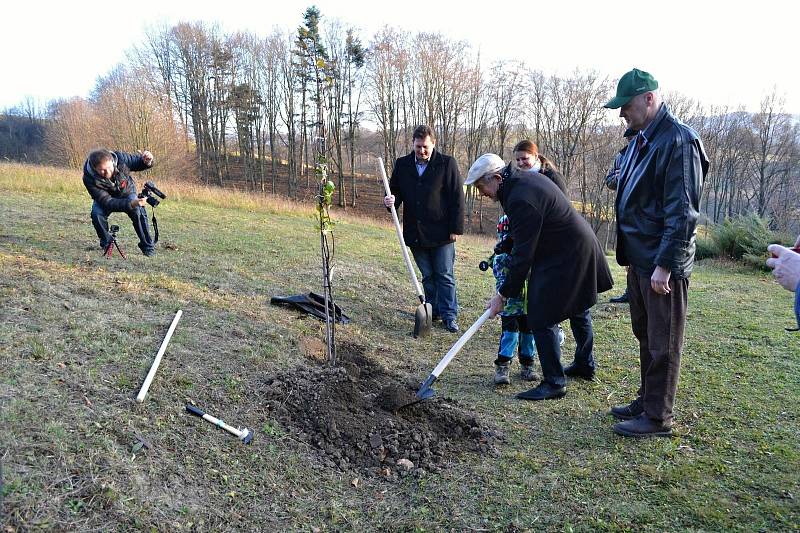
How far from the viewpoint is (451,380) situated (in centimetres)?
436

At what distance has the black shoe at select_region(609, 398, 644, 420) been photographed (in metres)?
3.51

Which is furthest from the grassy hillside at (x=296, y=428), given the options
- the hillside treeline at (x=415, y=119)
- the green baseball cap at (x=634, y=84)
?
the hillside treeline at (x=415, y=119)

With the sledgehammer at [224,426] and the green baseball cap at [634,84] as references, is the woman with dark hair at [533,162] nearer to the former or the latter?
the green baseball cap at [634,84]

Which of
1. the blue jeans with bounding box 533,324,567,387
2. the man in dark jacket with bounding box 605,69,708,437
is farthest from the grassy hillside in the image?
the man in dark jacket with bounding box 605,69,708,437

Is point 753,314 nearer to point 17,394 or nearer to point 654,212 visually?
point 654,212

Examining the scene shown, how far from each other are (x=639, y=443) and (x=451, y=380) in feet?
5.26

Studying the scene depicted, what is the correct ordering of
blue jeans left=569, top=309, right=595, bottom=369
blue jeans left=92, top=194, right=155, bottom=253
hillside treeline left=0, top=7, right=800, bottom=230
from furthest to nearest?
hillside treeline left=0, top=7, right=800, bottom=230
blue jeans left=92, top=194, right=155, bottom=253
blue jeans left=569, top=309, right=595, bottom=369

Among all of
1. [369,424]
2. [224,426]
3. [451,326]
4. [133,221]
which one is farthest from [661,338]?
[133,221]

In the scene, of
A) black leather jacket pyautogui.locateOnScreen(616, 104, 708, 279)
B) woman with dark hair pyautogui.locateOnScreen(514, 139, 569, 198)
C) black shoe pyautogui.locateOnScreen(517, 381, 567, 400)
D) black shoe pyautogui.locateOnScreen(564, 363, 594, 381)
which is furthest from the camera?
woman with dark hair pyautogui.locateOnScreen(514, 139, 569, 198)

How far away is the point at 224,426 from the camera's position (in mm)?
2975

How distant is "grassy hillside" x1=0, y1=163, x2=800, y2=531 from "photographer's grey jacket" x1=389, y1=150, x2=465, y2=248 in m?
1.10

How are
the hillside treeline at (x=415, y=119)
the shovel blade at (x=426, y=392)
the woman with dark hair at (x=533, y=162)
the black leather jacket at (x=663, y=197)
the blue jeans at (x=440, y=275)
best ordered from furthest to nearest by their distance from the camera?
the hillside treeline at (x=415, y=119) < the blue jeans at (x=440, y=275) < the woman with dark hair at (x=533, y=162) < the shovel blade at (x=426, y=392) < the black leather jacket at (x=663, y=197)

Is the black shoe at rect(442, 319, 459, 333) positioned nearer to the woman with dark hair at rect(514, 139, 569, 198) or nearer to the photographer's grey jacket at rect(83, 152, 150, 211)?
the woman with dark hair at rect(514, 139, 569, 198)

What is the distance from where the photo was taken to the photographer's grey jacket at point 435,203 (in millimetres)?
5441
